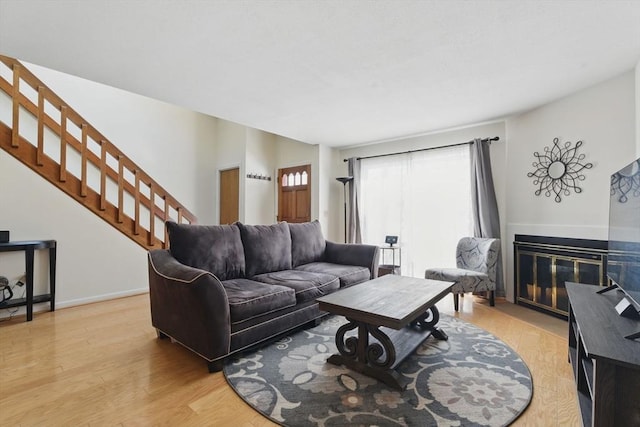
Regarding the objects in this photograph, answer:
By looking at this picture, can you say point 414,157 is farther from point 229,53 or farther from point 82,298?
point 82,298

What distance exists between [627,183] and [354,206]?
347cm

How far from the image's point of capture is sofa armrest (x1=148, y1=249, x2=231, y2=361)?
73.8 inches

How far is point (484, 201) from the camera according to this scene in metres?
3.60

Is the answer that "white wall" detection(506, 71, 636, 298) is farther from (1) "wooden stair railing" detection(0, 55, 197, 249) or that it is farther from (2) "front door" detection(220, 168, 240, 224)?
(1) "wooden stair railing" detection(0, 55, 197, 249)

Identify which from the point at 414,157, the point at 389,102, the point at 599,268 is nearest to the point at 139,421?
the point at 389,102

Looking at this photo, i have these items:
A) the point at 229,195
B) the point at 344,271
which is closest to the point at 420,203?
the point at 344,271

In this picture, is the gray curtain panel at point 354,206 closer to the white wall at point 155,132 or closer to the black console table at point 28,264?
the white wall at point 155,132

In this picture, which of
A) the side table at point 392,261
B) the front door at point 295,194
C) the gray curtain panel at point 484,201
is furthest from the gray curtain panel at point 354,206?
the gray curtain panel at point 484,201

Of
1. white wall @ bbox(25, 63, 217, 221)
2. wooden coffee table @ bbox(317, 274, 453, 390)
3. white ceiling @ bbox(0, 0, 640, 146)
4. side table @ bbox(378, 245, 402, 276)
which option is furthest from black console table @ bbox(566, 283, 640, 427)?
white wall @ bbox(25, 63, 217, 221)

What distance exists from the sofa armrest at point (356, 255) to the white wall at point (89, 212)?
2.56 m

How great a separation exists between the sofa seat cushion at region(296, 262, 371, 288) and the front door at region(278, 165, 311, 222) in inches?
79.9

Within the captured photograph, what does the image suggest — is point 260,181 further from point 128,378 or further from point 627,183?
point 627,183

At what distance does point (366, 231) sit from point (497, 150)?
223 cm

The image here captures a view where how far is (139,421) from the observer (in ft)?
4.77
